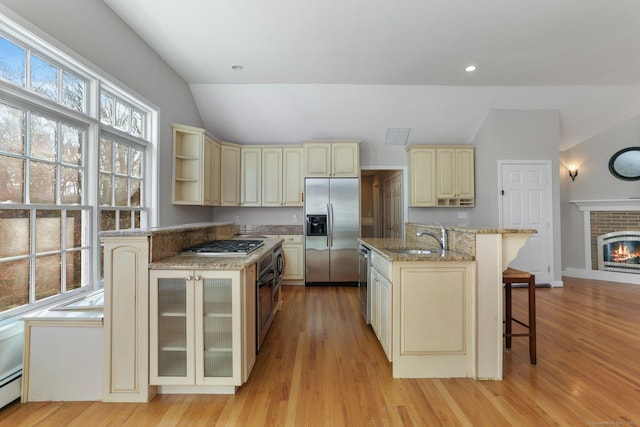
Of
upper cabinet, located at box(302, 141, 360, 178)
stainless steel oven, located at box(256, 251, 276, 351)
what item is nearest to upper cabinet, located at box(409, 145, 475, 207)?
upper cabinet, located at box(302, 141, 360, 178)

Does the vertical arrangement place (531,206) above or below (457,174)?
below

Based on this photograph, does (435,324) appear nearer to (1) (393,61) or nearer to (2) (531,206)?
(1) (393,61)

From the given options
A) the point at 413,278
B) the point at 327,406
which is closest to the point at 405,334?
the point at 413,278

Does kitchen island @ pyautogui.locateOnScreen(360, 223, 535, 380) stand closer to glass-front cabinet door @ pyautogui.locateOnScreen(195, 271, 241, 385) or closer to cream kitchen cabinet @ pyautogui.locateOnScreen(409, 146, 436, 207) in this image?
glass-front cabinet door @ pyautogui.locateOnScreen(195, 271, 241, 385)

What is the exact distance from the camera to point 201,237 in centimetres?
262

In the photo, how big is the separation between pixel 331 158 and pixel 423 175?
5.34 ft

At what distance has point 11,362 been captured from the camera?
1739 millimetres

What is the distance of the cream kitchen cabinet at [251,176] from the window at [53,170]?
200 centimetres

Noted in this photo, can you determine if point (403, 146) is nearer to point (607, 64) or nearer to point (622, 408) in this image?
point (607, 64)

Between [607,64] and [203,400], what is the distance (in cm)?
559

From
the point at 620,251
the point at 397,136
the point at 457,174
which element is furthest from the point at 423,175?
the point at 620,251

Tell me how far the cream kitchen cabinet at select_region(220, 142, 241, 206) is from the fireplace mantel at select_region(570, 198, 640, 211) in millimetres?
5973

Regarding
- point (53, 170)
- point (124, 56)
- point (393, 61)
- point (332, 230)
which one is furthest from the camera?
point (332, 230)

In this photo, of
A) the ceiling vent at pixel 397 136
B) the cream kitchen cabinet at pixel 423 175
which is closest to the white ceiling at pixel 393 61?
the ceiling vent at pixel 397 136
